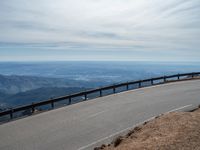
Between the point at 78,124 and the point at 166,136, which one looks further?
the point at 78,124

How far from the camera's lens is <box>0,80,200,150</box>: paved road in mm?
9734

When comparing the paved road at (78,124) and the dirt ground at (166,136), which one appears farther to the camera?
the paved road at (78,124)

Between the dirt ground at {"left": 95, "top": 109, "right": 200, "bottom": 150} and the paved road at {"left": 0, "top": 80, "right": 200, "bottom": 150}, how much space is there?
57.7 inches

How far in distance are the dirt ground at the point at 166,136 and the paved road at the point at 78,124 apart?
1.47 meters

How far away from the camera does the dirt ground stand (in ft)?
24.1

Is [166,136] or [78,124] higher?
[166,136]

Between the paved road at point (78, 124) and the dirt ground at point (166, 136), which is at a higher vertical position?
the dirt ground at point (166, 136)

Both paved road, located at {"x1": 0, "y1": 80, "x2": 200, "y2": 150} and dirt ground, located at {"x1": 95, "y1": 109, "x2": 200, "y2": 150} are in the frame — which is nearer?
dirt ground, located at {"x1": 95, "y1": 109, "x2": 200, "y2": 150}

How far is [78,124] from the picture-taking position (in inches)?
490

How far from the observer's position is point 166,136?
8.41m

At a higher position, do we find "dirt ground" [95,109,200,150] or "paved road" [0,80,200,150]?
"dirt ground" [95,109,200,150]

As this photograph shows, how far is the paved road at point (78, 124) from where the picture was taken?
31.9ft

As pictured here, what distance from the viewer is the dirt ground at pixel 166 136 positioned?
735 cm

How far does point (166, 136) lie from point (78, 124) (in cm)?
528
